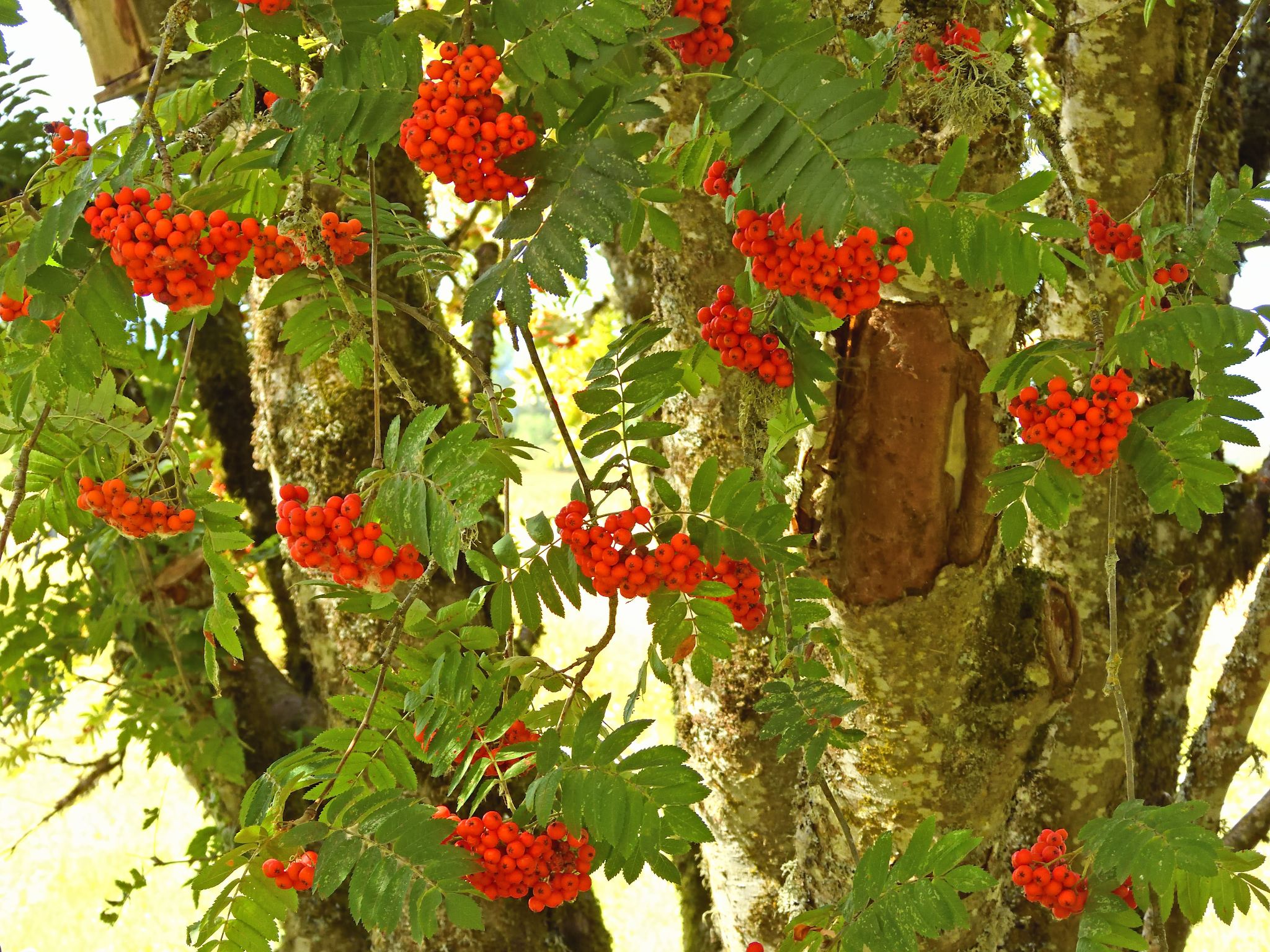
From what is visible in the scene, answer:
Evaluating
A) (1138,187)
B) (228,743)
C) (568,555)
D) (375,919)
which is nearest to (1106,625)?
(1138,187)

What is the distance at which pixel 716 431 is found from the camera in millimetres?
2283

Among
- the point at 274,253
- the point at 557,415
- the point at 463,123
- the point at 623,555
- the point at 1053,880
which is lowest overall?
the point at 1053,880

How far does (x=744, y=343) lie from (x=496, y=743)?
24.6 inches

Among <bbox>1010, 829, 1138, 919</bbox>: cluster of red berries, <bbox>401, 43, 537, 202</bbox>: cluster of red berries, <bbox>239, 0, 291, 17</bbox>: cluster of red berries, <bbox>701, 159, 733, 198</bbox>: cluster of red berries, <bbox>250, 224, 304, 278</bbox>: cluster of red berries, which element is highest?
<bbox>239, 0, 291, 17</bbox>: cluster of red berries

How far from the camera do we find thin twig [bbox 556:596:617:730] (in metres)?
1.24

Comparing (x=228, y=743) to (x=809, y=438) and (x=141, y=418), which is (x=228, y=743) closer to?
(x=141, y=418)

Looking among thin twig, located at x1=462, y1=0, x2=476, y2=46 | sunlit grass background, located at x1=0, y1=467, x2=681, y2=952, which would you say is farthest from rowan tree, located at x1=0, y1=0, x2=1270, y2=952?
sunlit grass background, located at x1=0, y1=467, x2=681, y2=952

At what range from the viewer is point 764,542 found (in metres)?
1.39

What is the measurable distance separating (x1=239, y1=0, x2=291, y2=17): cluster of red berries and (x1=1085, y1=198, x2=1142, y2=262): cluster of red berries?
1.03 meters

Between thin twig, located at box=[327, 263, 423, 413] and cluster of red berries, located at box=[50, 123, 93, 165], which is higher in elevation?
cluster of red berries, located at box=[50, 123, 93, 165]

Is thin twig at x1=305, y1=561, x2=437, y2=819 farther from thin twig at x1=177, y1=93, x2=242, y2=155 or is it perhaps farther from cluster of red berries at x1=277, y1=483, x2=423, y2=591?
thin twig at x1=177, y1=93, x2=242, y2=155

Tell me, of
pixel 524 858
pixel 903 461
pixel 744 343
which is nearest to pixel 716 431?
pixel 903 461

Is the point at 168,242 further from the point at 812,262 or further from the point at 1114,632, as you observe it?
the point at 1114,632

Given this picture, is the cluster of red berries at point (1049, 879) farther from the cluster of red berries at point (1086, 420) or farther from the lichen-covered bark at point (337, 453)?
the lichen-covered bark at point (337, 453)
